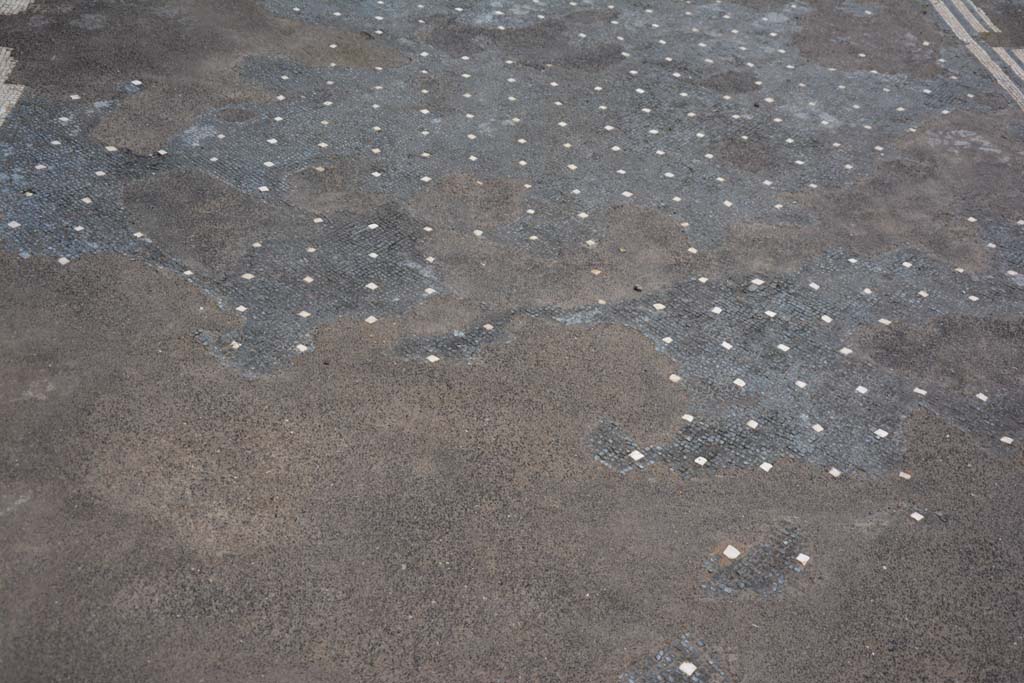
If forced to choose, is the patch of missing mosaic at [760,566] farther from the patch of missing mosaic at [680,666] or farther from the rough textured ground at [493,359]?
the patch of missing mosaic at [680,666]

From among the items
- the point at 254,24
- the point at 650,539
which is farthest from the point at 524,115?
the point at 650,539

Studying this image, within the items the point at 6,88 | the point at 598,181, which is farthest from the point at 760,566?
the point at 6,88

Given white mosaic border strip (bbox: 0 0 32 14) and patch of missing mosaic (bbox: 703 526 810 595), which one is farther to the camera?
white mosaic border strip (bbox: 0 0 32 14)

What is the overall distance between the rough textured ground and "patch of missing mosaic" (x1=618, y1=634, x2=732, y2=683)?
23mm

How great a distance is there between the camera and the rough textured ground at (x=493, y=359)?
230 inches

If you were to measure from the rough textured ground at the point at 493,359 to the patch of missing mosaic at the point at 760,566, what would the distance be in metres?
0.02

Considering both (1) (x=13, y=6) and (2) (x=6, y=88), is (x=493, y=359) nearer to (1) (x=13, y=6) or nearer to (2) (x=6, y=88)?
(2) (x=6, y=88)

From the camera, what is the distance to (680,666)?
Answer: 5.64 m

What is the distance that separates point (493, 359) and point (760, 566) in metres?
2.56

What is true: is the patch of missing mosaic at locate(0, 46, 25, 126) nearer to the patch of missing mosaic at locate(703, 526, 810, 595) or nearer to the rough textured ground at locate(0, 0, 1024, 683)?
the rough textured ground at locate(0, 0, 1024, 683)

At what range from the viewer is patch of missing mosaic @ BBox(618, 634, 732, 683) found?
5.56 metres

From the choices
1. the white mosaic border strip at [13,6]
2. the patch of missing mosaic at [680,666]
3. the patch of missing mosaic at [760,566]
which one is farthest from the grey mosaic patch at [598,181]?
the white mosaic border strip at [13,6]

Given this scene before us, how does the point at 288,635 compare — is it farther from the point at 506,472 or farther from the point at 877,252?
the point at 877,252

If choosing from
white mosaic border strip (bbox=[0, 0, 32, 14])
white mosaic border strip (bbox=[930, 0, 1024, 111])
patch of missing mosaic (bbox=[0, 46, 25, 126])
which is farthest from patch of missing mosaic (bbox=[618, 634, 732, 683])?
white mosaic border strip (bbox=[0, 0, 32, 14])
